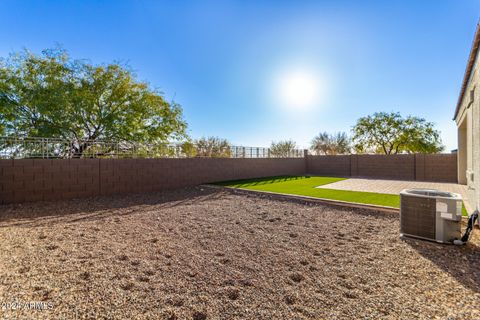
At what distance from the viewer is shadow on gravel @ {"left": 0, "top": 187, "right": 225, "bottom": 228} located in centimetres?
498

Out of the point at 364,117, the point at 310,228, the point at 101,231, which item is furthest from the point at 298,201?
the point at 364,117

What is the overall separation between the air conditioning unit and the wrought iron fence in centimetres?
839

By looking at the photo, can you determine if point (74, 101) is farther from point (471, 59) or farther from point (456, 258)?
point (471, 59)

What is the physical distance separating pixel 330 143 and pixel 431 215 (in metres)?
30.1

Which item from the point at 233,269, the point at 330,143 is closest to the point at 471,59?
the point at 233,269

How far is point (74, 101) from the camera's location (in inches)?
387

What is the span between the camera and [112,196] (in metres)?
7.70

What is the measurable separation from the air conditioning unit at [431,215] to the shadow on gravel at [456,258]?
0.13 meters

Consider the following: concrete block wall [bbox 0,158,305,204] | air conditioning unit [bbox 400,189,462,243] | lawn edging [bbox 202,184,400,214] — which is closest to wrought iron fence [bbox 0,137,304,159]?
concrete block wall [bbox 0,158,305,204]

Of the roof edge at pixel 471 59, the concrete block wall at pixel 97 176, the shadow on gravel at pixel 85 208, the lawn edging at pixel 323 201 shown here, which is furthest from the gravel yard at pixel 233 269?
the roof edge at pixel 471 59

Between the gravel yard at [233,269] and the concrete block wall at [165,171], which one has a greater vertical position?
the concrete block wall at [165,171]

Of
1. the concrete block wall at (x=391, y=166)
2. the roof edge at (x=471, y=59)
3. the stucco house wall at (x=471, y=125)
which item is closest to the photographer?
the roof edge at (x=471, y=59)

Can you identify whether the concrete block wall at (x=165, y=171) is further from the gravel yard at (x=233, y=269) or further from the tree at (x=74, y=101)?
the gravel yard at (x=233, y=269)

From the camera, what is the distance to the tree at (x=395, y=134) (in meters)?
19.4
